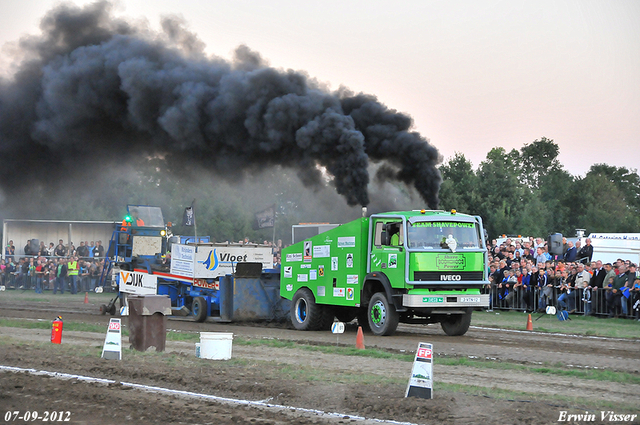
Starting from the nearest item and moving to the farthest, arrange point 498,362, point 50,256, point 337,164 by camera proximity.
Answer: point 498,362 < point 337,164 < point 50,256

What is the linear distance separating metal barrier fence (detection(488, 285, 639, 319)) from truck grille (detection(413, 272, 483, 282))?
6827mm

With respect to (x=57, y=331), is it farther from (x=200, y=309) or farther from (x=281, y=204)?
(x=281, y=204)

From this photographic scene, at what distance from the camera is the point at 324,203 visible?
43438 mm

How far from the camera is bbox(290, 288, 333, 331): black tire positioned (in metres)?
18.4

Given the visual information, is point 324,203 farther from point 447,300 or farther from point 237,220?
point 447,300

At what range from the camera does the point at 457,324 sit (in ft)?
56.5

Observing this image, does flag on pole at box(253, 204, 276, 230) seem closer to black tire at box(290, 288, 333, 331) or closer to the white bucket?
black tire at box(290, 288, 333, 331)

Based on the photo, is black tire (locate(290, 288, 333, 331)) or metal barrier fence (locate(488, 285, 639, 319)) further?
metal barrier fence (locate(488, 285, 639, 319))

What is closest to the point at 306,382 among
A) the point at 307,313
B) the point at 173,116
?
the point at 307,313

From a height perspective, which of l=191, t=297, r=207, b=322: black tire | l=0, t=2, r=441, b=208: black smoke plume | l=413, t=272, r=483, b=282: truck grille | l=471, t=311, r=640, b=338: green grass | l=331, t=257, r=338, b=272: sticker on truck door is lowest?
l=471, t=311, r=640, b=338: green grass

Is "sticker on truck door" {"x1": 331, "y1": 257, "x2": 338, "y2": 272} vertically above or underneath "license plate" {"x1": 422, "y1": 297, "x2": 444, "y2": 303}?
above

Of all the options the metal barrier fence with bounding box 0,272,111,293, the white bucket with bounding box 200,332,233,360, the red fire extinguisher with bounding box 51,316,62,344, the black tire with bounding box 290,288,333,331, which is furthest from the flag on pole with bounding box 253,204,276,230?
the white bucket with bounding box 200,332,233,360

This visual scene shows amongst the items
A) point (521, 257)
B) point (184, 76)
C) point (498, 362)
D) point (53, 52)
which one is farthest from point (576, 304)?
point (53, 52)

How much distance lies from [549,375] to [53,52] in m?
Answer: 22.1
